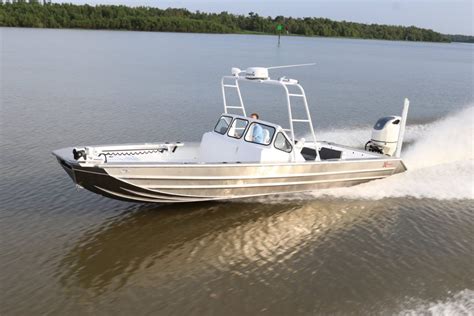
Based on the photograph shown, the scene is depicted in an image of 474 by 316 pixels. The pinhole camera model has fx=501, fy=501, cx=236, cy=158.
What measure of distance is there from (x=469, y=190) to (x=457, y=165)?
68.3 inches

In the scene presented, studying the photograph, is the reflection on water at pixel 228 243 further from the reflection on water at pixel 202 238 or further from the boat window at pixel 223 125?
the boat window at pixel 223 125

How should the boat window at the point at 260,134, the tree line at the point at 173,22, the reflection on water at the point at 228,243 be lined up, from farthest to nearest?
the tree line at the point at 173,22 → the boat window at the point at 260,134 → the reflection on water at the point at 228,243

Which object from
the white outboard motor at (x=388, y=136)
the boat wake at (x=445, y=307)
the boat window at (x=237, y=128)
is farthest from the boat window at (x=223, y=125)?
the boat wake at (x=445, y=307)

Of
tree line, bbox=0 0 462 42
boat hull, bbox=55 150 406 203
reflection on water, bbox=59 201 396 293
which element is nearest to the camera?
reflection on water, bbox=59 201 396 293

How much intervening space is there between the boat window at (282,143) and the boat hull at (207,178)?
0.43 meters

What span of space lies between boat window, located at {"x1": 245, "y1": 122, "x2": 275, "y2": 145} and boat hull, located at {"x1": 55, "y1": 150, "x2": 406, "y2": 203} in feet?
2.17

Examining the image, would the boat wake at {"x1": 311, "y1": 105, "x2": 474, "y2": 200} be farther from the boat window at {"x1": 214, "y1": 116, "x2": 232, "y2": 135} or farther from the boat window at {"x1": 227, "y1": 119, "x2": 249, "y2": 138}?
the boat window at {"x1": 214, "y1": 116, "x2": 232, "y2": 135}

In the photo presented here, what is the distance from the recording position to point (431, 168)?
547 inches

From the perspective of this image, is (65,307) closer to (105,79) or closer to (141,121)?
(141,121)

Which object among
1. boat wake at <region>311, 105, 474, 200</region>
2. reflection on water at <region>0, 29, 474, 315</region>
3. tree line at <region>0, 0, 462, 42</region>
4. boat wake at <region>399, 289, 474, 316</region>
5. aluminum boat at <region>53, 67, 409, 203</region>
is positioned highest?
tree line at <region>0, 0, 462, 42</region>

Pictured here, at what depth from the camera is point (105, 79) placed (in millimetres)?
29812

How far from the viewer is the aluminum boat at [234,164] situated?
927 cm

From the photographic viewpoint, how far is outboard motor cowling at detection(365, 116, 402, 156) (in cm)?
1279

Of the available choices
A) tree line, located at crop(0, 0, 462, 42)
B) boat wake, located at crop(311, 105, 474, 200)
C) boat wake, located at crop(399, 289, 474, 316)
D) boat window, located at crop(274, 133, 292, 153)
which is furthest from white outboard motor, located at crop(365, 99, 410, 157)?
tree line, located at crop(0, 0, 462, 42)
